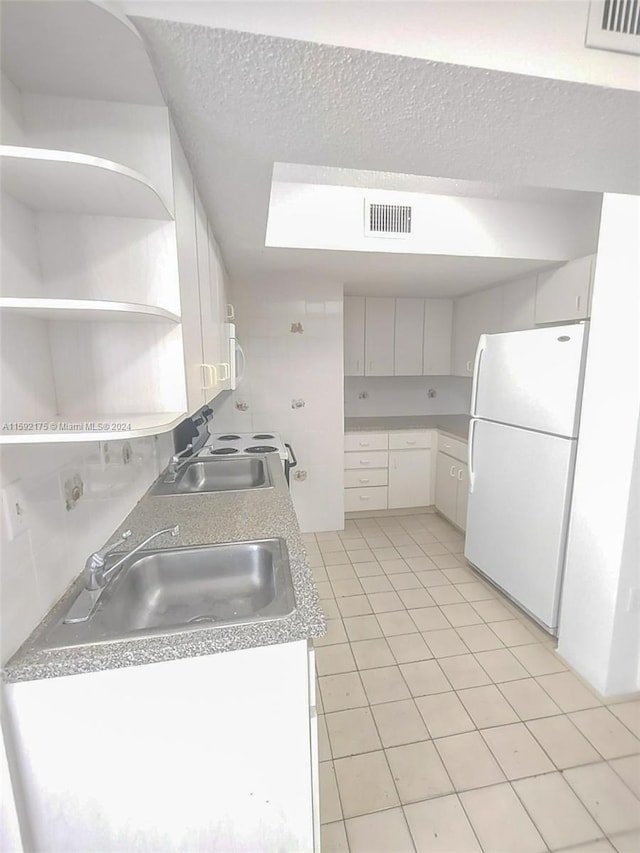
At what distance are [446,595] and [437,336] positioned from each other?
2.42 meters

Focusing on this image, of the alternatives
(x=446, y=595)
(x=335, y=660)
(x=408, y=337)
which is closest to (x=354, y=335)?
(x=408, y=337)

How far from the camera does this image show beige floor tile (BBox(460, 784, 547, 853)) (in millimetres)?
1133

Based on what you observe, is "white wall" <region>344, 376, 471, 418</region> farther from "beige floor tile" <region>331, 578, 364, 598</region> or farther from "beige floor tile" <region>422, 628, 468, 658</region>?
"beige floor tile" <region>422, 628, 468, 658</region>

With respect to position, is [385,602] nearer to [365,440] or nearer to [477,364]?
[365,440]

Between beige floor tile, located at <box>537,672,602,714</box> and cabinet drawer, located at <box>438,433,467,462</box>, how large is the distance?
5.29 ft

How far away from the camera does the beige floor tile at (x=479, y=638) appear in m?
1.95

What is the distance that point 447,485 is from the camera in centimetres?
339

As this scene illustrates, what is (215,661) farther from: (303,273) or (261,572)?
(303,273)

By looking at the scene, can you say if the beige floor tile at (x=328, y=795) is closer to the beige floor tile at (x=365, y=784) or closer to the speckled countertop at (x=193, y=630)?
the beige floor tile at (x=365, y=784)

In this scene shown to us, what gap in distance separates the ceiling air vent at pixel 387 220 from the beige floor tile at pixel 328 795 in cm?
252

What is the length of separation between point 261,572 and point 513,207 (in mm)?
2604

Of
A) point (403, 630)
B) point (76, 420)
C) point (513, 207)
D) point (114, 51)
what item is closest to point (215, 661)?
point (76, 420)

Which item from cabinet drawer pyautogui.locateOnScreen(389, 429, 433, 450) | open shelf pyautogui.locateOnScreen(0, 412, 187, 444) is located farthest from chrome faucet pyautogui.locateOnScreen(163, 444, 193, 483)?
cabinet drawer pyautogui.locateOnScreen(389, 429, 433, 450)

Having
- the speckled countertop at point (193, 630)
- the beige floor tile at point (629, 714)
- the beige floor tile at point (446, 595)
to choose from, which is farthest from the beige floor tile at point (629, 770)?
the speckled countertop at point (193, 630)
